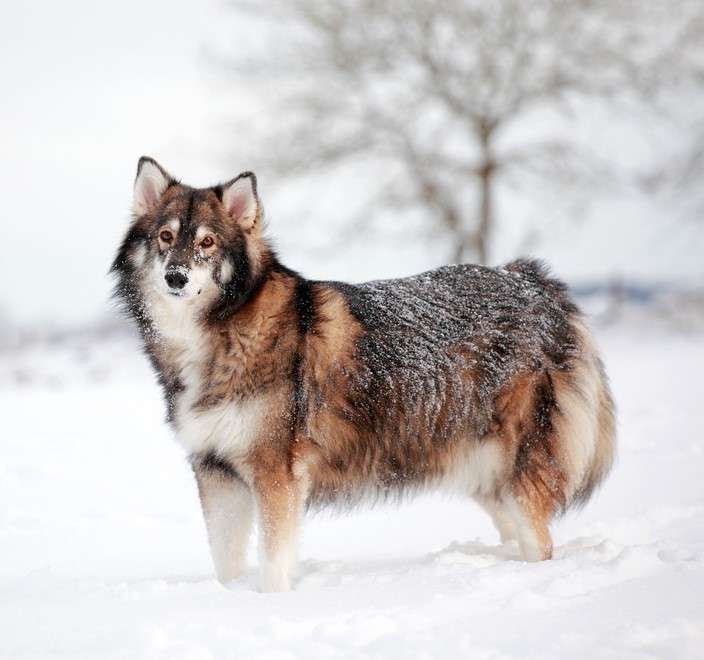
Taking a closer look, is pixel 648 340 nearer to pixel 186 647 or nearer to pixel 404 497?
pixel 404 497

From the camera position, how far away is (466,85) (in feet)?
53.4

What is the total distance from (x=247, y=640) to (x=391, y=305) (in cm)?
225

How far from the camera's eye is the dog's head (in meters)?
4.75

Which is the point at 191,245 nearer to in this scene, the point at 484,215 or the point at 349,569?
the point at 349,569

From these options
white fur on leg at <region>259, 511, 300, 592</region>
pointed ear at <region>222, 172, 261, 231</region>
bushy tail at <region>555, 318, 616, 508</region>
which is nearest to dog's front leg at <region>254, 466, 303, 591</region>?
white fur on leg at <region>259, 511, 300, 592</region>

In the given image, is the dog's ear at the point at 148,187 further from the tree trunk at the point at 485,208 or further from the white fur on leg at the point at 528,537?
the tree trunk at the point at 485,208

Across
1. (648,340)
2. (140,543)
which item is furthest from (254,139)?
(140,543)

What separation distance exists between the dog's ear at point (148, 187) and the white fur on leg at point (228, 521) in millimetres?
1612

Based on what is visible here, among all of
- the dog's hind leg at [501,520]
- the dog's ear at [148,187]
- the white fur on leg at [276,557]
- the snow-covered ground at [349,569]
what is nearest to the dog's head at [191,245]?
the dog's ear at [148,187]

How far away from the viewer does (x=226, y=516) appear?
→ 5.08 m

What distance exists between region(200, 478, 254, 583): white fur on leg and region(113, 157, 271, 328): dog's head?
3.26 ft

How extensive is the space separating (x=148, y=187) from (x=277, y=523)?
2.06 metres

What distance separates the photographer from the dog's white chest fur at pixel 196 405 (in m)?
4.67

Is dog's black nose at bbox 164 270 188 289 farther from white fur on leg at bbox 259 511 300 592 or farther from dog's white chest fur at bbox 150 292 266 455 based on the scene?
white fur on leg at bbox 259 511 300 592
